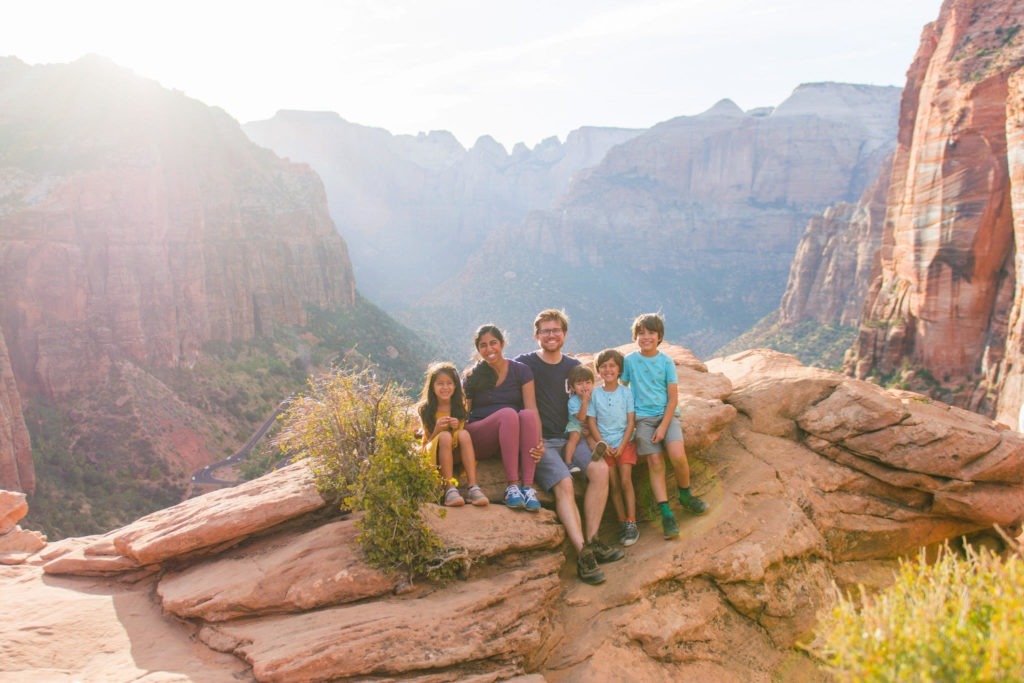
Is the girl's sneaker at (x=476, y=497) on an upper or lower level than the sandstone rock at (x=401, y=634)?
upper

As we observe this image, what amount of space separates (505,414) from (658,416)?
2254 millimetres

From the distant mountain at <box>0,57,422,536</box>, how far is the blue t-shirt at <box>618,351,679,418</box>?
32.8 m

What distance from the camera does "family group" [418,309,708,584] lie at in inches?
303

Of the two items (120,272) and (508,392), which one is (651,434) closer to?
(508,392)

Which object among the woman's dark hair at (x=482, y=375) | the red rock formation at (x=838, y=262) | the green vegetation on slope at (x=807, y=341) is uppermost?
the woman's dark hair at (x=482, y=375)

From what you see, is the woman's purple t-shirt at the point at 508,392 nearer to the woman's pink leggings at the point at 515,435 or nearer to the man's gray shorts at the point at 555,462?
the woman's pink leggings at the point at 515,435

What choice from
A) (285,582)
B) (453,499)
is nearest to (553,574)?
(453,499)

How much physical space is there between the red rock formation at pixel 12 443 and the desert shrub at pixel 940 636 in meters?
35.4

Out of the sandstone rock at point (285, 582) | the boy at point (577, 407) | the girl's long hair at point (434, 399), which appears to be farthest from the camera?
the boy at point (577, 407)

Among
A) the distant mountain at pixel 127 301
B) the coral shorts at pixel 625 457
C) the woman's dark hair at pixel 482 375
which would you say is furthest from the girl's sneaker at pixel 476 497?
the distant mountain at pixel 127 301

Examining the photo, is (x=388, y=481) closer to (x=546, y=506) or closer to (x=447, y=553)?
(x=447, y=553)

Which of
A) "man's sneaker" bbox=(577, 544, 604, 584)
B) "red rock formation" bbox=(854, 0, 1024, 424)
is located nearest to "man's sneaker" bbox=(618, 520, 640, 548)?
"man's sneaker" bbox=(577, 544, 604, 584)

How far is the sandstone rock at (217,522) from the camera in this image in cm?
751

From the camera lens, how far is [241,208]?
7144 cm
